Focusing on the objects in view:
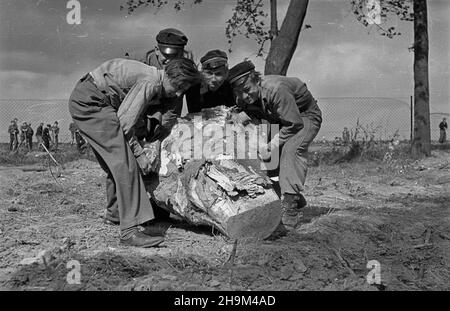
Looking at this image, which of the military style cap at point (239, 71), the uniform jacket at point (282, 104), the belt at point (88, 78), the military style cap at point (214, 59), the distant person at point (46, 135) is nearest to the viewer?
the belt at point (88, 78)

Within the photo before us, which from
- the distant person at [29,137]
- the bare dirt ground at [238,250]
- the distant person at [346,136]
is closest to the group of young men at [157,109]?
the bare dirt ground at [238,250]

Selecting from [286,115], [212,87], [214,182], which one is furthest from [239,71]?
[214,182]

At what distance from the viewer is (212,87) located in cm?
541

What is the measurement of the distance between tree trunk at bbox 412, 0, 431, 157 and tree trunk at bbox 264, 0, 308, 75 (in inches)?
154

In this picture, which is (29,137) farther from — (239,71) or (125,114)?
(125,114)

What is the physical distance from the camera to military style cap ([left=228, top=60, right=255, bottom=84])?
5.44 meters

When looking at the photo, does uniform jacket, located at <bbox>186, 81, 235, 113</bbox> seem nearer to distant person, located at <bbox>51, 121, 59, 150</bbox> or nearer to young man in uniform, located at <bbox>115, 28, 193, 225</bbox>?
young man in uniform, located at <bbox>115, 28, 193, 225</bbox>

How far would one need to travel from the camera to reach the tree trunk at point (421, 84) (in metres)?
14.3

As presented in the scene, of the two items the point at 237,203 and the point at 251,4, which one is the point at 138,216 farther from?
the point at 251,4

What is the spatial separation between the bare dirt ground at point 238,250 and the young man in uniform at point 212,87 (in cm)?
118

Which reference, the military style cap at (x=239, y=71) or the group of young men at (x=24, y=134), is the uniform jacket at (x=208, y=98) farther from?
the group of young men at (x=24, y=134)

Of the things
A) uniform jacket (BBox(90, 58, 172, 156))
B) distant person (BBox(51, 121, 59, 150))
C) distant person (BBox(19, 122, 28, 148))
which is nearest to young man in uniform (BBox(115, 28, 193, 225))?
uniform jacket (BBox(90, 58, 172, 156))

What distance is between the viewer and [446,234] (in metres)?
5.68

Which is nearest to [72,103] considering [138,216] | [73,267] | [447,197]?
[138,216]
